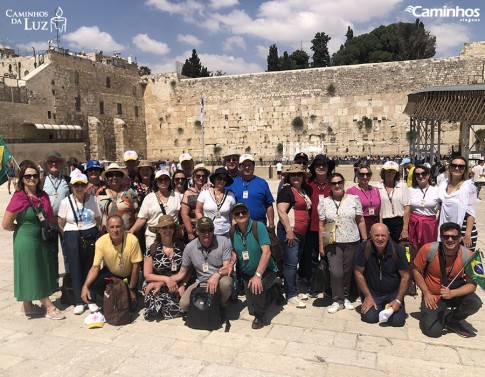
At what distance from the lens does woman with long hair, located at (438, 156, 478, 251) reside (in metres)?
4.23

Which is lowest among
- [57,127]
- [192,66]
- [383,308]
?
[383,308]

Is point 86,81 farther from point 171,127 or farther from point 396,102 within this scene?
point 396,102

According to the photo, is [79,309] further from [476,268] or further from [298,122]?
[298,122]

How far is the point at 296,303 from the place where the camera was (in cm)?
435

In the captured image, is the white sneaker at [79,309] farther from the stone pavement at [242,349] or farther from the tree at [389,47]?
the tree at [389,47]

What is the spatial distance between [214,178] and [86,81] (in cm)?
2419

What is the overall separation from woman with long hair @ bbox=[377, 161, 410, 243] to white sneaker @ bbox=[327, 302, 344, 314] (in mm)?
1080

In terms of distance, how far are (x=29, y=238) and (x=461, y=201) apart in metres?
4.47

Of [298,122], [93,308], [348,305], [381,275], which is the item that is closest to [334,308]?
[348,305]

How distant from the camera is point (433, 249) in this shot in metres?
3.65

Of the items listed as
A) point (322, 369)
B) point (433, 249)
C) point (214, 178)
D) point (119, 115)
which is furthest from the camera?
point (119, 115)

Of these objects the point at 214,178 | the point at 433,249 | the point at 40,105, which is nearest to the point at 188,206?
the point at 214,178

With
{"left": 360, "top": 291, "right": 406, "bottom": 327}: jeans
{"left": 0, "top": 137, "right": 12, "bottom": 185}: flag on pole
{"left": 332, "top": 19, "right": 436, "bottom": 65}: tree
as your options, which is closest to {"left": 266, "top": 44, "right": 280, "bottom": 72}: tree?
{"left": 332, "top": 19, "right": 436, "bottom": 65}: tree

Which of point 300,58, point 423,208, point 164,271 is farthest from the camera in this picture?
point 300,58
